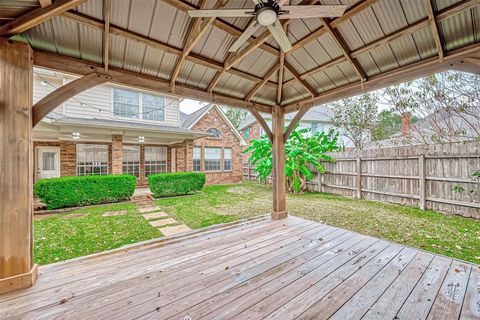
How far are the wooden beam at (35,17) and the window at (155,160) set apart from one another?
8.82m

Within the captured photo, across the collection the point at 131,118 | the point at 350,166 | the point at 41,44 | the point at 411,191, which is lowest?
the point at 411,191

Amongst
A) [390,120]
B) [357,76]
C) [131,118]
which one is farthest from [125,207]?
[390,120]

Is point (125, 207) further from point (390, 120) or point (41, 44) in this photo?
point (390, 120)

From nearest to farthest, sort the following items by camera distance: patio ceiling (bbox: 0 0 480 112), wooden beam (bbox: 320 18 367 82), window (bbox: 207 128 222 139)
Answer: patio ceiling (bbox: 0 0 480 112)
wooden beam (bbox: 320 18 367 82)
window (bbox: 207 128 222 139)

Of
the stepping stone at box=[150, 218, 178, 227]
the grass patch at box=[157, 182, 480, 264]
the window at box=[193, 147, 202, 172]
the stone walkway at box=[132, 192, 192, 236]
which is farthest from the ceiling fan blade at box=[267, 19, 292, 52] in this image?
the window at box=[193, 147, 202, 172]

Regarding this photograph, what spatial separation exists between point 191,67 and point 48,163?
9.07 m

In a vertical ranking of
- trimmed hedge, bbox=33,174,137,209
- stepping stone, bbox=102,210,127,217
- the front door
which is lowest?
stepping stone, bbox=102,210,127,217

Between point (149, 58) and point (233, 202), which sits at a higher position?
point (149, 58)

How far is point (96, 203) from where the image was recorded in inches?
278

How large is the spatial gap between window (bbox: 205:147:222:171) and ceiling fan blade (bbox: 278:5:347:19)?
10.7 metres

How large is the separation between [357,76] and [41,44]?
4664 millimetres

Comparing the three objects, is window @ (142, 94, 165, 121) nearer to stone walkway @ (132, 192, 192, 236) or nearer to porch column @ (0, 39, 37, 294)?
stone walkway @ (132, 192, 192, 236)

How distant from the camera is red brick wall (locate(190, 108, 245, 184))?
12133 mm

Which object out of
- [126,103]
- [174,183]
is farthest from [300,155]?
[126,103]
